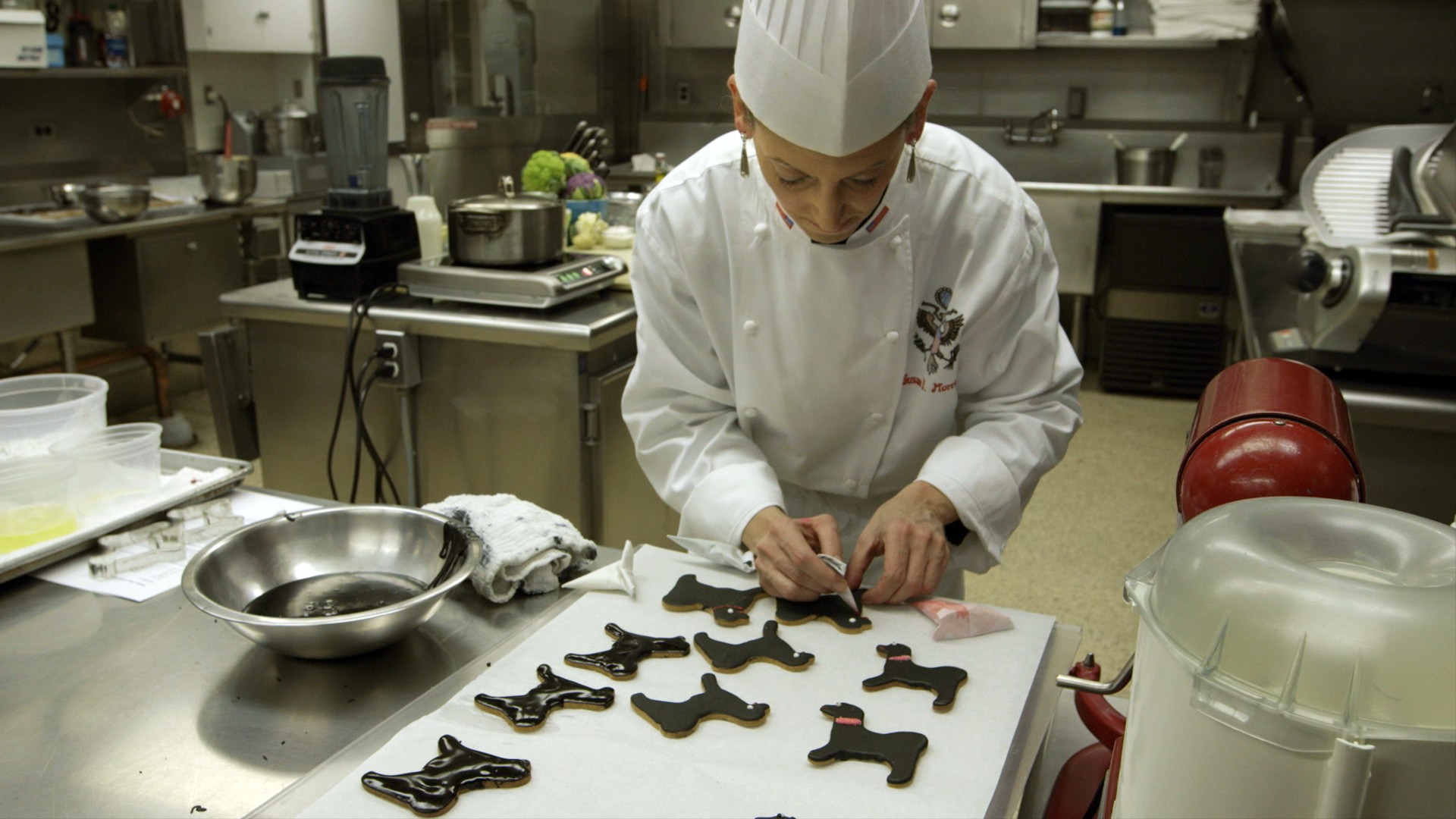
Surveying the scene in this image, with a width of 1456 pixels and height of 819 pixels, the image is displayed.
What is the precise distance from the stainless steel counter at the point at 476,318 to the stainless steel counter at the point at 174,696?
1.24 m

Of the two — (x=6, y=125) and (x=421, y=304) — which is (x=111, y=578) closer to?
(x=421, y=304)

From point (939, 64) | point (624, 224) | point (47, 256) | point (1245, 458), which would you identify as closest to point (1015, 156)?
point (939, 64)

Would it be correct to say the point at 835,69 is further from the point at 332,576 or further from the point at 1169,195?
the point at 1169,195

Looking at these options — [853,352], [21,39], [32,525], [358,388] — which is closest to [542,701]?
[853,352]

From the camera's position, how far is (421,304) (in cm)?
274

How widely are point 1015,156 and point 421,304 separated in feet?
14.1

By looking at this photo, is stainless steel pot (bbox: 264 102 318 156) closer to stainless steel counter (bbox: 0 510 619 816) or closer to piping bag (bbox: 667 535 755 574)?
stainless steel counter (bbox: 0 510 619 816)

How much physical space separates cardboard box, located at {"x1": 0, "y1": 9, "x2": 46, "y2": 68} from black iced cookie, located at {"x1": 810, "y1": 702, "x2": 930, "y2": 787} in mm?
5175

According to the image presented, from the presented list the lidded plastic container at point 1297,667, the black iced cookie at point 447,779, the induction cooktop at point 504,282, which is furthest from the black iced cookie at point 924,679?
the induction cooktop at point 504,282

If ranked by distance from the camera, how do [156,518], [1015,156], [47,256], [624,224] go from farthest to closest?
[1015,156] < [47,256] < [624,224] < [156,518]

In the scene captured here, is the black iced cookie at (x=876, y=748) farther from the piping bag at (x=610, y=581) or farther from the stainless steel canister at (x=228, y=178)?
the stainless steel canister at (x=228, y=178)

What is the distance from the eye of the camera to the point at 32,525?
1422 mm

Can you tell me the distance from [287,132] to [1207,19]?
4.78m

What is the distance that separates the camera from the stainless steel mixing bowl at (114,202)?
4.30 metres
